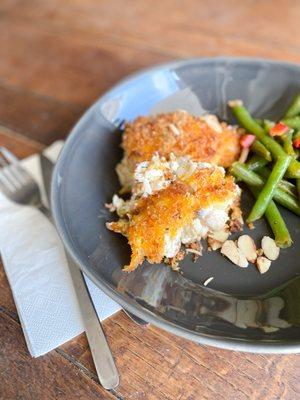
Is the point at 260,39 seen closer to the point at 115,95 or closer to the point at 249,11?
the point at 249,11

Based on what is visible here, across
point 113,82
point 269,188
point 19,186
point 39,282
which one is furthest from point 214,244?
point 113,82

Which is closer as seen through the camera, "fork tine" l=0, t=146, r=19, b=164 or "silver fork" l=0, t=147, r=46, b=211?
"silver fork" l=0, t=147, r=46, b=211

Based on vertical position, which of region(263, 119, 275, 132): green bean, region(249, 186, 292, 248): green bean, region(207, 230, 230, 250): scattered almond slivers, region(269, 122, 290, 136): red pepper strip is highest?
region(269, 122, 290, 136): red pepper strip

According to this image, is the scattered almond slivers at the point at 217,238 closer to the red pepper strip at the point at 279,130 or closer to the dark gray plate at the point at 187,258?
the dark gray plate at the point at 187,258

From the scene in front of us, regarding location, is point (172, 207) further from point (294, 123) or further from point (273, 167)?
point (294, 123)

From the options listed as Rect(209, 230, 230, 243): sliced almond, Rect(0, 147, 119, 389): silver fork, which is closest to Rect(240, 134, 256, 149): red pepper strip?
Rect(209, 230, 230, 243): sliced almond

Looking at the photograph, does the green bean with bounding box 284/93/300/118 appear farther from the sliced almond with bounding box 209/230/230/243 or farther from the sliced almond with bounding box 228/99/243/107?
the sliced almond with bounding box 209/230/230/243

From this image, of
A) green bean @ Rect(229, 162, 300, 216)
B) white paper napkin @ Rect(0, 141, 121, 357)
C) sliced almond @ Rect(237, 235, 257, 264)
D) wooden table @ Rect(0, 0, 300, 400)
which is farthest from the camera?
green bean @ Rect(229, 162, 300, 216)
